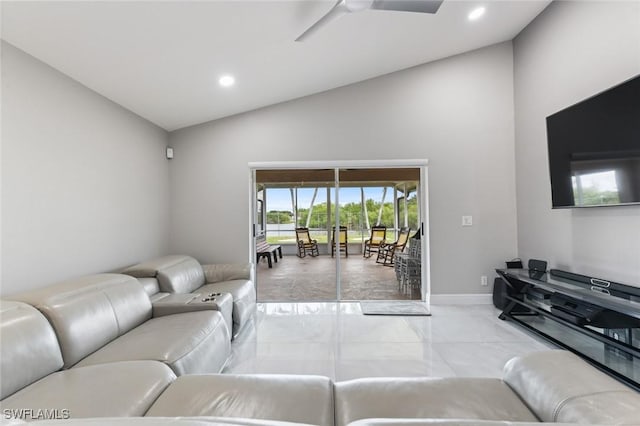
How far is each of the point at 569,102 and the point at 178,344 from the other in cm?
440

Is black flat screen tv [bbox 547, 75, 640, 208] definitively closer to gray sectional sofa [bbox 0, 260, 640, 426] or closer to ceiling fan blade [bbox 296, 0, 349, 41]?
gray sectional sofa [bbox 0, 260, 640, 426]

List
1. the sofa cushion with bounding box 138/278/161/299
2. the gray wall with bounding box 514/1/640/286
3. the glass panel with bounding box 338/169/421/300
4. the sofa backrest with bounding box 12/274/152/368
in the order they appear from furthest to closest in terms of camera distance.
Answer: the glass panel with bounding box 338/169/421/300 → the sofa cushion with bounding box 138/278/161/299 → the gray wall with bounding box 514/1/640/286 → the sofa backrest with bounding box 12/274/152/368

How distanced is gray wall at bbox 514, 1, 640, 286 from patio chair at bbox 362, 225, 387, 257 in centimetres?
216

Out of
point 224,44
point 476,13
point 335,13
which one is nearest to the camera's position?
point 335,13

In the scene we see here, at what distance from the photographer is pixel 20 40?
2047mm

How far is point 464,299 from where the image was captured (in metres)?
4.08

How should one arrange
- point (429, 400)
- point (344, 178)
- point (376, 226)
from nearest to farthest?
point (429, 400), point (344, 178), point (376, 226)

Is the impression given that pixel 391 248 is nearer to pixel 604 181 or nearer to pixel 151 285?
pixel 604 181

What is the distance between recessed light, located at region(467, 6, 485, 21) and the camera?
3.14 m

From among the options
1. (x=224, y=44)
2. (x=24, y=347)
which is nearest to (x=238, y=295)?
(x=24, y=347)

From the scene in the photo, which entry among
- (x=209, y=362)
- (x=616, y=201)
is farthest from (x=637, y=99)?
(x=209, y=362)

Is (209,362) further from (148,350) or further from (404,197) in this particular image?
(404,197)

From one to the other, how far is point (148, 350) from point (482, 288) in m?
4.14

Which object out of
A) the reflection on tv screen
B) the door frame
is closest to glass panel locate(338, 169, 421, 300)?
the door frame
